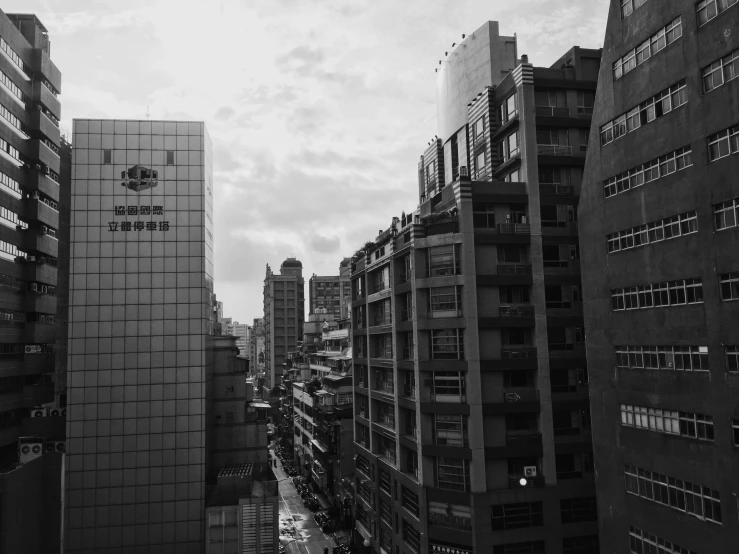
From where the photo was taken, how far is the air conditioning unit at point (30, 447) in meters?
56.1

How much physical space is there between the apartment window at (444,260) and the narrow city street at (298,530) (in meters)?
44.6

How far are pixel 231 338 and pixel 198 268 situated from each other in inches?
428

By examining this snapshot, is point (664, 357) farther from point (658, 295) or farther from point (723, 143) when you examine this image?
point (723, 143)

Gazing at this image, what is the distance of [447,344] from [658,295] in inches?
689

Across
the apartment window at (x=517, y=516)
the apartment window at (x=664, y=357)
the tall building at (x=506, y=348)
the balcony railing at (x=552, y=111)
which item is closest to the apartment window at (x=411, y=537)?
the tall building at (x=506, y=348)

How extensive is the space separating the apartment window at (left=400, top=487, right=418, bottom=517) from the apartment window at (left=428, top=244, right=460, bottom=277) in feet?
62.5

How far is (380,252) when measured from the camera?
2442 inches

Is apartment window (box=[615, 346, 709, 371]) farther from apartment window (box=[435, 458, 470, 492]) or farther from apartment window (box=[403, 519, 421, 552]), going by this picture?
apartment window (box=[403, 519, 421, 552])

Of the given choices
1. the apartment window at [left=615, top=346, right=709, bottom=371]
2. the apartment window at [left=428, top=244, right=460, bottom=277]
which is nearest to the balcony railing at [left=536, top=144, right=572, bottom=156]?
the apartment window at [left=428, top=244, right=460, bottom=277]

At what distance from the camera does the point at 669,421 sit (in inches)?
1382

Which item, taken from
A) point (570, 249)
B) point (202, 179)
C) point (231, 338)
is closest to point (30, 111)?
point (202, 179)

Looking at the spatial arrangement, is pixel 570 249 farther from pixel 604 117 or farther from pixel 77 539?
pixel 77 539

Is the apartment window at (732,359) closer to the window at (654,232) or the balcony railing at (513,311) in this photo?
the window at (654,232)

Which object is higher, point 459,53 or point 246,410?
point 459,53
